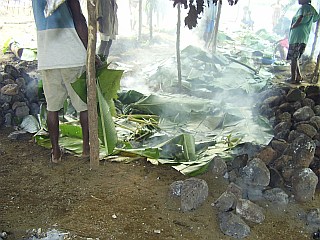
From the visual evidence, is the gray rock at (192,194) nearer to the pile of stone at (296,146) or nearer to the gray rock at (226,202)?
the gray rock at (226,202)

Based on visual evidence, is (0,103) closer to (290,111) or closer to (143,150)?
(143,150)

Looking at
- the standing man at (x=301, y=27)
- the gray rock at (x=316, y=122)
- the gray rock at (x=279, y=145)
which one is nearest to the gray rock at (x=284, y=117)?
the gray rock at (x=316, y=122)

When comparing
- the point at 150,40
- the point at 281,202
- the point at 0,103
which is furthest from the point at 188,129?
the point at 150,40

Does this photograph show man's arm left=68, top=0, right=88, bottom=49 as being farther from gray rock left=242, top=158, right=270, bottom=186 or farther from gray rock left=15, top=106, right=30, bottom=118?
gray rock left=242, top=158, right=270, bottom=186

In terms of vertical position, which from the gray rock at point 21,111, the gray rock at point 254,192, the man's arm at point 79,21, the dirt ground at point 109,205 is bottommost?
the gray rock at point 254,192

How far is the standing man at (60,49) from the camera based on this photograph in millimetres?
3121

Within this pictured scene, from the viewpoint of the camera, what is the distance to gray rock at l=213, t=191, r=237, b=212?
9.06ft

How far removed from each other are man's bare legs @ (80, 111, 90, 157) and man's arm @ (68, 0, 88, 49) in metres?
0.66

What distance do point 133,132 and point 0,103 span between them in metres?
1.77

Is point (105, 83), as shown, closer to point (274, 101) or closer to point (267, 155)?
point (267, 155)

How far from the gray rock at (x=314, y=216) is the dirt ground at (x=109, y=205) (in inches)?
2.5

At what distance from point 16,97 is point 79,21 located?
1.85 meters

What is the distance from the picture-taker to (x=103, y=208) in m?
2.80

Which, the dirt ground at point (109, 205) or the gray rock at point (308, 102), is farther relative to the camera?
the gray rock at point (308, 102)
